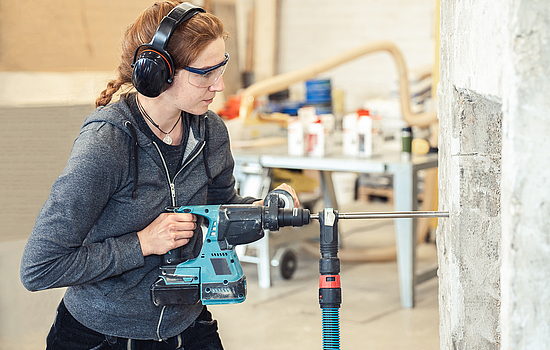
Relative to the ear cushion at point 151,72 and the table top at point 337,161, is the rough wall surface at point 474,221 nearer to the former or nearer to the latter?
the ear cushion at point 151,72

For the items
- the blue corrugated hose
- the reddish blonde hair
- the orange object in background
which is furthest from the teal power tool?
the orange object in background

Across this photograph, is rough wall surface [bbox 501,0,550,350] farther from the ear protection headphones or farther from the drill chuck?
the ear protection headphones

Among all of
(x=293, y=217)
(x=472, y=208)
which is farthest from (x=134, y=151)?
(x=472, y=208)

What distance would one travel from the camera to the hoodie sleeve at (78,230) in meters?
1.34

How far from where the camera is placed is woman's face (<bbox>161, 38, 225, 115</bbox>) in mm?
1536

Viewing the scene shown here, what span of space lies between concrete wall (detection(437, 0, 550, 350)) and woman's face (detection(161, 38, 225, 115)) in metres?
0.59

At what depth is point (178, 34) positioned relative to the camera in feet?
4.92

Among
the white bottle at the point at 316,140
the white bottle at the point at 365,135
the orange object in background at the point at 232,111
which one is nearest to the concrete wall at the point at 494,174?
the white bottle at the point at 365,135

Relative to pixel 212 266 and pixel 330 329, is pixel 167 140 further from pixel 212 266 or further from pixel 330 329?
pixel 330 329

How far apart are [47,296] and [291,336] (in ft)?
4.12

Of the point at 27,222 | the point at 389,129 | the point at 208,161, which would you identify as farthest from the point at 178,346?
the point at 389,129

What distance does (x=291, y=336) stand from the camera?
3.13 meters

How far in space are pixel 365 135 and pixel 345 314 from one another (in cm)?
109

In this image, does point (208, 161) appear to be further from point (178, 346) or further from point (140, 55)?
point (178, 346)
